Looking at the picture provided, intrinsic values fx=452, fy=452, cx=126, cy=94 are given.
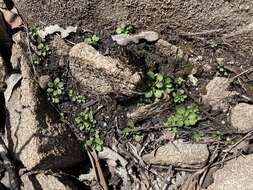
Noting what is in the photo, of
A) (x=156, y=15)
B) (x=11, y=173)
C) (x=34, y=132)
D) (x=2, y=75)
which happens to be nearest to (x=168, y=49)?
(x=156, y=15)

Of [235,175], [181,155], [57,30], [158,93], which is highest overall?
[57,30]

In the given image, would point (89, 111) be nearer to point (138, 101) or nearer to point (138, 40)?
point (138, 101)

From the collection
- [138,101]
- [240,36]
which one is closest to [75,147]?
[138,101]

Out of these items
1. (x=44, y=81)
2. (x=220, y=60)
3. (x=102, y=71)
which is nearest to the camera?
(x=102, y=71)

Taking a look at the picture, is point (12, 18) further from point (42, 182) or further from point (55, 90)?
point (42, 182)

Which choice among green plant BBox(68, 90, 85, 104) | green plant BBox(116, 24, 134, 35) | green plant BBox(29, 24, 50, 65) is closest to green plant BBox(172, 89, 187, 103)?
green plant BBox(116, 24, 134, 35)

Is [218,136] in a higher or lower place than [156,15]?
lower

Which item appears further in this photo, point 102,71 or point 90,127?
point 90,127
